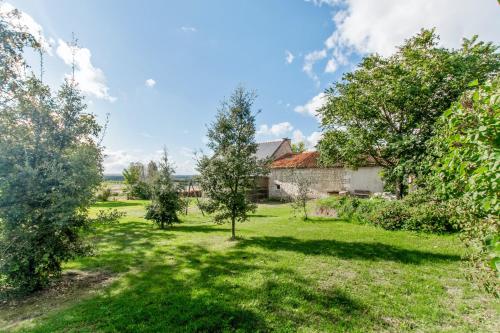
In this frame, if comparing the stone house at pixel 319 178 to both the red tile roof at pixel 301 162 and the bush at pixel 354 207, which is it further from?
the bush at pixel 354 207

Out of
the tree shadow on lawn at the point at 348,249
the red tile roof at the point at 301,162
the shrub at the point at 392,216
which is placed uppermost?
the red tile roof at the point at 301,162

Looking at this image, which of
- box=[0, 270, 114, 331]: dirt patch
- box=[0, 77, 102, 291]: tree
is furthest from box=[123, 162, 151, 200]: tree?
box=[0, 77, 102, 291]: tree

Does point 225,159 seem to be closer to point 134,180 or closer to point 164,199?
point 164,199

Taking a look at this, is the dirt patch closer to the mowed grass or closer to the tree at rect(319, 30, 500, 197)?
the mowed grass

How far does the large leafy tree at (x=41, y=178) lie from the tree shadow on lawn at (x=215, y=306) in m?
1.54

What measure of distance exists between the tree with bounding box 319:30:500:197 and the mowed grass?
19.2ft

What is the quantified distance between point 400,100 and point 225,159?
10241mm

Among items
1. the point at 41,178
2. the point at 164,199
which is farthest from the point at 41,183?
the point at 164,199

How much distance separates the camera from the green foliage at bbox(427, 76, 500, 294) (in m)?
1.98

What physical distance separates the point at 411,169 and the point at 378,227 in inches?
135

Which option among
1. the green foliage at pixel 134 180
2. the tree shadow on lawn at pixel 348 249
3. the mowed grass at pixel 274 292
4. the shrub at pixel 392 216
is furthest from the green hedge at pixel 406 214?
the green foliage at pixel 134 180

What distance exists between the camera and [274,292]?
5215 millimetres

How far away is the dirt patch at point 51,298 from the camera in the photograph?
4.56 meters

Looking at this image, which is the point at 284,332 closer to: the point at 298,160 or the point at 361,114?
the point at 361,114
